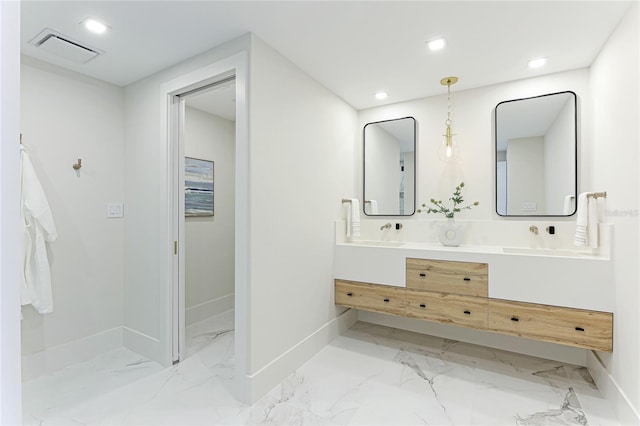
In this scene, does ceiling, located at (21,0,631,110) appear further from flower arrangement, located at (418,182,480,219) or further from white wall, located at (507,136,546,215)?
flower arrangement, located at (418,182,480,219)

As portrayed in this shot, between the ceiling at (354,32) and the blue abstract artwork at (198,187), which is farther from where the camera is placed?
the blue abstract artwork at (198,187)

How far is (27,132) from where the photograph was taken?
2.30 meters

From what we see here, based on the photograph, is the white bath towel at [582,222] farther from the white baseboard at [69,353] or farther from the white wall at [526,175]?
the white baseboard at [69,353]

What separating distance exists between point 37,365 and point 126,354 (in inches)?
22.1

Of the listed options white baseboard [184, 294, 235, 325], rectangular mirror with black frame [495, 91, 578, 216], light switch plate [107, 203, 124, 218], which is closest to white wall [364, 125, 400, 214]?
rectangular mirror with black frame [495, 91, 578, 216]

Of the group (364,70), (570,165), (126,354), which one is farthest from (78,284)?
(570,165)

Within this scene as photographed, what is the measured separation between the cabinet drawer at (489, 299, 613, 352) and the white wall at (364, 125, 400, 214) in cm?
132

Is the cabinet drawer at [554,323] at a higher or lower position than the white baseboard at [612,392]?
higher

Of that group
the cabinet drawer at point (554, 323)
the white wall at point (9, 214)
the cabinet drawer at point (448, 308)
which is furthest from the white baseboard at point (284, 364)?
the white wall at point (9, 214)

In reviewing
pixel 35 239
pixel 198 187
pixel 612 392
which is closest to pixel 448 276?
pixel 612 392

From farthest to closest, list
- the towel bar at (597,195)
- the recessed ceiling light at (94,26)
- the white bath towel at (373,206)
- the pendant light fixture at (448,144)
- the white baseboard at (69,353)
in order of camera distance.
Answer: the white bath towel at (373,206), the pendant light fixture at (448,144), the white baseboard at (69,353), the towel bar at (597,195), the recessed ceiling light at (94,26)

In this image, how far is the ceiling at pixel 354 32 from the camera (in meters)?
1.76

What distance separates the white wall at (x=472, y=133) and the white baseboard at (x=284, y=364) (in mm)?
1342

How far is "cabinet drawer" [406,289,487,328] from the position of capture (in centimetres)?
239
